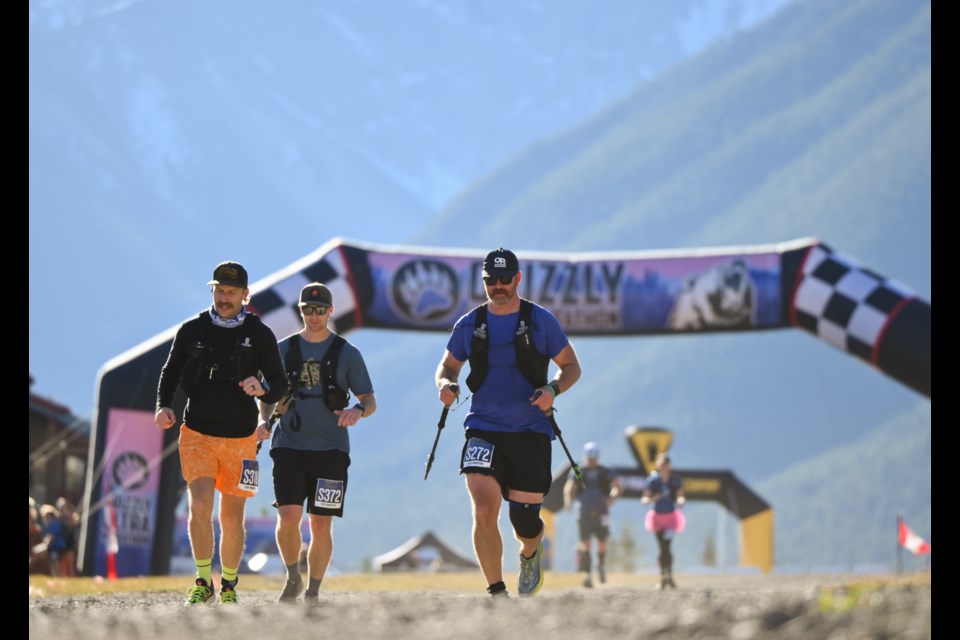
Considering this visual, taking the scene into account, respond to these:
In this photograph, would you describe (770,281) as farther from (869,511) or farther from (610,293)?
(869,511)

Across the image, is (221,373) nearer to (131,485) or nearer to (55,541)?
(131,485)

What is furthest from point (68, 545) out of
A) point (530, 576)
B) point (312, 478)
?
point (530, 576)

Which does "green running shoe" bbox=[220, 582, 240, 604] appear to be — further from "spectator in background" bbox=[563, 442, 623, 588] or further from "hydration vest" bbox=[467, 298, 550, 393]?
"spectator in background" bbox=[563, 442, 623, 588]

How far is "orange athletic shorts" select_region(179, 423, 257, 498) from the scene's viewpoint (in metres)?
9.12

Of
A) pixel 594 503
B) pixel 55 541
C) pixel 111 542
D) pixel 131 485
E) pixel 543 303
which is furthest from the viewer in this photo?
pixel 543 303

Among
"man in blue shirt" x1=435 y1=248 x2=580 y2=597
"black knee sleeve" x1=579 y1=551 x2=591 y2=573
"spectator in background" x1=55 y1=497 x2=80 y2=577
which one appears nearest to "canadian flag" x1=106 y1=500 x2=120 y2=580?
"spectator in background" x1=55 y1=497 x2=80 y2=577

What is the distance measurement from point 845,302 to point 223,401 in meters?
12.7

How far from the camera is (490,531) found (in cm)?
919

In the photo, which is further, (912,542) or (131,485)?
(912,542)

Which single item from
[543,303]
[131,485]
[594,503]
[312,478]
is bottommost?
[594,503]

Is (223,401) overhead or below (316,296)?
below

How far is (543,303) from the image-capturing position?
22266 mm

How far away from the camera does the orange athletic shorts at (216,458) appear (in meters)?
9.12

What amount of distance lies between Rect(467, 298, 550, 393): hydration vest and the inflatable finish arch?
10859 millimetres
